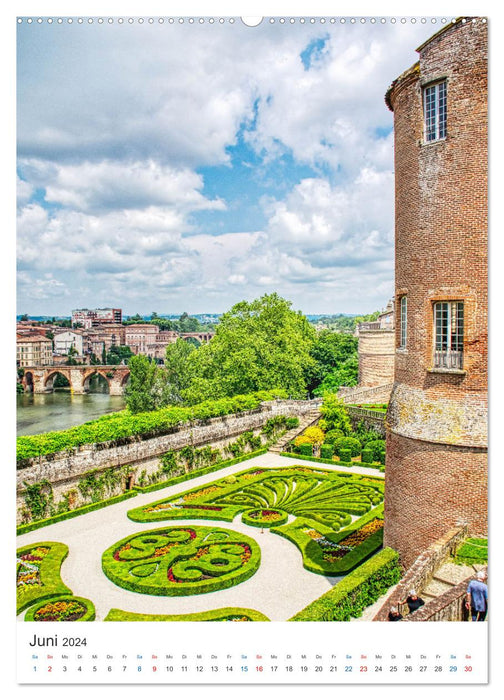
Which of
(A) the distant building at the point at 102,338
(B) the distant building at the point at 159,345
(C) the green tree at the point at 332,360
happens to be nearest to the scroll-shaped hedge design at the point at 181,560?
(C) the green tree at the point at 332,360

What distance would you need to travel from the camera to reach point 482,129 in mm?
10352

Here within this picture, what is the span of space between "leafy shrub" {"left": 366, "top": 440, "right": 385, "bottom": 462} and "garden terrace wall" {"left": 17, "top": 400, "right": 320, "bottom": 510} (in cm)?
541

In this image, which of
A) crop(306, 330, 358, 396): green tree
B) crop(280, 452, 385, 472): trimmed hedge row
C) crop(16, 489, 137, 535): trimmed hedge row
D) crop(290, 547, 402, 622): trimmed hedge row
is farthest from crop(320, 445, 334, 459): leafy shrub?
crop(306, 330, 358, 396): green tree

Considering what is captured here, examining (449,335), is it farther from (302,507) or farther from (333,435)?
(333,435)

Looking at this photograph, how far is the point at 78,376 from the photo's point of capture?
55719mm

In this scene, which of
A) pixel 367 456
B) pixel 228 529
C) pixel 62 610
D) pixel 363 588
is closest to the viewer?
pixel 363 588

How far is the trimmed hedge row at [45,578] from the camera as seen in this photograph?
48.4ft

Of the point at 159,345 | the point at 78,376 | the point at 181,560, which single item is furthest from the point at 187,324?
the point at 181,560

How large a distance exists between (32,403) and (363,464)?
3029 cm

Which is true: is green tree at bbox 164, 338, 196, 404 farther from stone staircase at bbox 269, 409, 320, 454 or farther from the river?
stone staircase at bbox 269, 409, 320, 454

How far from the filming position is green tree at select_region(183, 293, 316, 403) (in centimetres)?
3988

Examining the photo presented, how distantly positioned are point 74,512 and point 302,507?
339 inches
